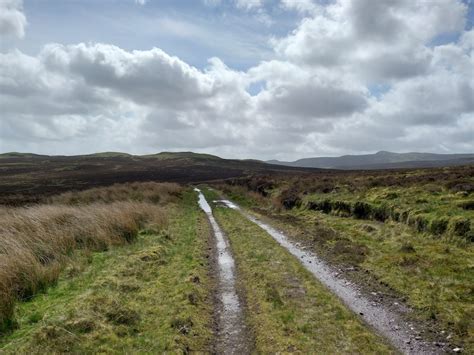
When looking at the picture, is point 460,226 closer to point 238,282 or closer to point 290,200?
point 238,282

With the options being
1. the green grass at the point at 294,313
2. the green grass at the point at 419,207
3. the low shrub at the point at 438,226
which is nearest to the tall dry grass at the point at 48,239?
the green grass at the point at 294,313

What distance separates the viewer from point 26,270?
1080 centimetres

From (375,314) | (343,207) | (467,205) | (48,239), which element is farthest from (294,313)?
(343,207)

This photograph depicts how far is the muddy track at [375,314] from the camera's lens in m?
7.69

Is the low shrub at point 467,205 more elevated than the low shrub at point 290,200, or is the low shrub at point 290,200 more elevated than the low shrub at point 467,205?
the low shrub at point 467,205

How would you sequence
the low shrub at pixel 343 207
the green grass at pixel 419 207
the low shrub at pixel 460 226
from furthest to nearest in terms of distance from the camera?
1. the low shrub at pixel 343 207
2. the green grass at pixel 419 207
3. the low shrub at pixel 460 226

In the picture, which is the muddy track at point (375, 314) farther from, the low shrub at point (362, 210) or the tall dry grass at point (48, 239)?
the low shrub at point (362, 210)

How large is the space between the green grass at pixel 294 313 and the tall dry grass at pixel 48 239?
629 centimetres

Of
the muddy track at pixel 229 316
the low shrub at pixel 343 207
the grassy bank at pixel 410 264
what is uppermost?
the low shrub at pixel 343 207

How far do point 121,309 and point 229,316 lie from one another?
2.89 meters

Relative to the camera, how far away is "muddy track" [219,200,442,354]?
7.69 meters

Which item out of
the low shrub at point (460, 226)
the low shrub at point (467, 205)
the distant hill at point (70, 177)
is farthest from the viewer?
the distant hill at point (70, 177)

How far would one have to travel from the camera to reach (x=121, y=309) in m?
9.21

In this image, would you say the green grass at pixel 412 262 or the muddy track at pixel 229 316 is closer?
the muddy track at pixel 229 316
